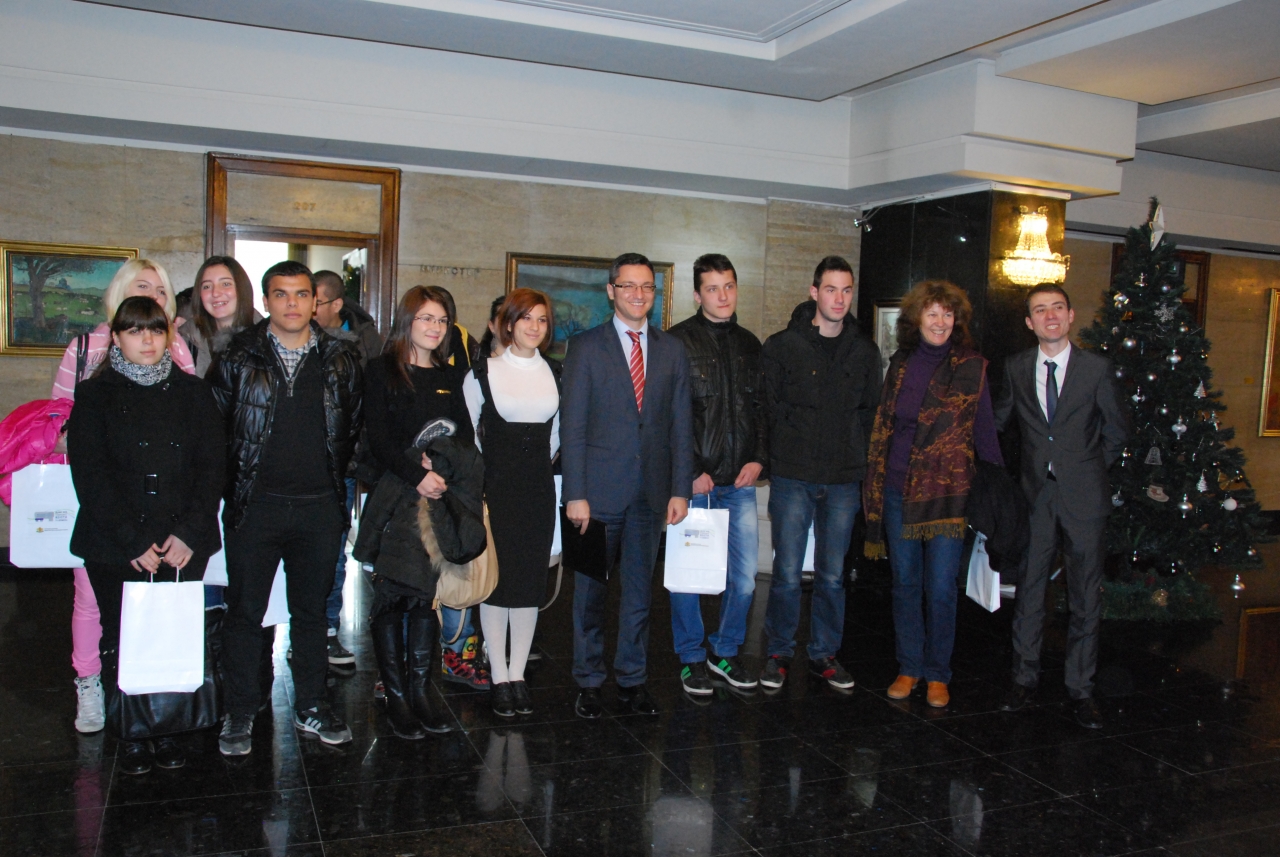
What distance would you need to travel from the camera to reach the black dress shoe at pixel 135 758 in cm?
343

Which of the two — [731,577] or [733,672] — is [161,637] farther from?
[733,672]

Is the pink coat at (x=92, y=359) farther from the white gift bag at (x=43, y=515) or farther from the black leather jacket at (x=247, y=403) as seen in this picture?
the white gift bag at (x=43, y=515)

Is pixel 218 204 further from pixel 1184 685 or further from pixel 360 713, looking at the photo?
pixel 1184 685

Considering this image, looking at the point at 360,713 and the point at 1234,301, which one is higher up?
the point at 1234,301

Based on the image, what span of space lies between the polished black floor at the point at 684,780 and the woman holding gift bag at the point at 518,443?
0.61 metres

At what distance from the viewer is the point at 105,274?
6.89 metres

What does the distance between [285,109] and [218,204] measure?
100cm

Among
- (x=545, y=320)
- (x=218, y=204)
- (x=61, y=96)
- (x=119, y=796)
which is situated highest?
(x=61, y=96)

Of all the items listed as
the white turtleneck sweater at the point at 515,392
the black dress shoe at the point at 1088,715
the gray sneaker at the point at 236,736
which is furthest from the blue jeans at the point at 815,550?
the gray sneaker at the point at 236,736

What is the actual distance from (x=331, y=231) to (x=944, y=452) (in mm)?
5032

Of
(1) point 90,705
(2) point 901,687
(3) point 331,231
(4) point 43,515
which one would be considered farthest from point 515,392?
(3) point 331,231

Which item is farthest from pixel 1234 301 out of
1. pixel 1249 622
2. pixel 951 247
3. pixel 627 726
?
pixel 627 726

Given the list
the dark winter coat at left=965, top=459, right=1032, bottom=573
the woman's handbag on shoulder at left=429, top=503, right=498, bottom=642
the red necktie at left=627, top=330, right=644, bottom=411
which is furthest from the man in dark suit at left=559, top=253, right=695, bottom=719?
the dark winter coat at left=965, top=459, right=1032, bottom=573

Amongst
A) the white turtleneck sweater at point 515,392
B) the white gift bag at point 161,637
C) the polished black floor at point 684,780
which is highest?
the white turtleneck sweater at point 515,392
